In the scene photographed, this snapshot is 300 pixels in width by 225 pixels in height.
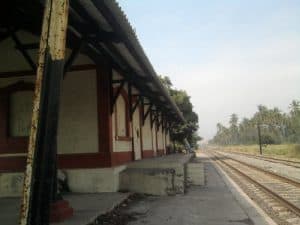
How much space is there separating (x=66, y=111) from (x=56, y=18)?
8.64m

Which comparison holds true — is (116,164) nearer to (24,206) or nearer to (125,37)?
(125,37)

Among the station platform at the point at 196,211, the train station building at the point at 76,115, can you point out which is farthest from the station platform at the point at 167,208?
the train station building at the point at 76,115

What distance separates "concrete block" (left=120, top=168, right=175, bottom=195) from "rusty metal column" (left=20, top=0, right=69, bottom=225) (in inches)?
334

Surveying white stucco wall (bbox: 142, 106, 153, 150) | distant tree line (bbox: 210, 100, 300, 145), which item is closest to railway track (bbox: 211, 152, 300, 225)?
white stucco wall (bbox: 142, 106, 153, 150)

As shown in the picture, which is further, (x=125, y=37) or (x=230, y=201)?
(x=230, y=201)

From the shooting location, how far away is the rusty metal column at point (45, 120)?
3.14 meters

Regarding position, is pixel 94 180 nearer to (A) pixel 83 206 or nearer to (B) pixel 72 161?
(B) pixel 72 161

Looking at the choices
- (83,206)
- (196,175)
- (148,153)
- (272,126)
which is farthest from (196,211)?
(272,126)

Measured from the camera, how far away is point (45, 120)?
3.28 m

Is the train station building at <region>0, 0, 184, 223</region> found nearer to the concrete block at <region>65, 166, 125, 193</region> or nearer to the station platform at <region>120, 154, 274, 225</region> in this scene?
the concrete block at <region>65, 166, 125, 193</region>

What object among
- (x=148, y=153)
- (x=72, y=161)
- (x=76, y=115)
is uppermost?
(x=76, y=115)

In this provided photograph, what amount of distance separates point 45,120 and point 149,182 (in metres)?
8.69

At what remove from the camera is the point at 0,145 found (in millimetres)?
11898

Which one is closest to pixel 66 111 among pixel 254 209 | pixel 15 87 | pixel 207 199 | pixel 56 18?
pixel 15 87
